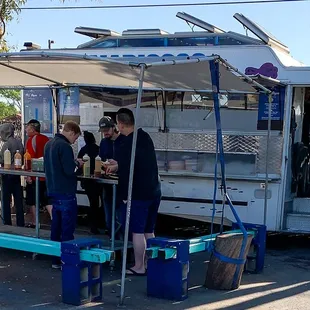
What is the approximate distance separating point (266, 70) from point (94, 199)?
3.05 meters

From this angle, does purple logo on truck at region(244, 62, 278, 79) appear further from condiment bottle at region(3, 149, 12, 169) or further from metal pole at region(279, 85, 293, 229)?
condiment bottle at region(3, 149, 12, 169)

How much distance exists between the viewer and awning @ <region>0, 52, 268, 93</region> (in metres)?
5.57

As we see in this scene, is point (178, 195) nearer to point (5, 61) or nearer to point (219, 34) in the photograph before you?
point (219, 34)

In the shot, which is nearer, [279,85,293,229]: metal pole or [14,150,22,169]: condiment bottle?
[14,150,22,169]: condiment bottle

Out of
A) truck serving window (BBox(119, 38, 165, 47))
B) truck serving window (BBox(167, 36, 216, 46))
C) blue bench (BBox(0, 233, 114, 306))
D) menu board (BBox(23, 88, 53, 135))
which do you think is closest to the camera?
blue bench (BBox(0, 233, 114, 306))

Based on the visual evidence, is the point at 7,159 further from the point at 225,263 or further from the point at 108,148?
the point at 225,263

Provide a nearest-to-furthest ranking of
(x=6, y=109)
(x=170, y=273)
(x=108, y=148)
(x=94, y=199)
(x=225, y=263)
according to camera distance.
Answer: (x=170, y=273) < (x=225, y=263) < (x=108, y=148) < (x=94, y=199) < (x=6, y=109)

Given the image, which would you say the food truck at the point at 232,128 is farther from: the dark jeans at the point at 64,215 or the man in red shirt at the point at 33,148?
the dark jeans at the point at 64,215

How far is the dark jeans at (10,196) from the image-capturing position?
8.30m

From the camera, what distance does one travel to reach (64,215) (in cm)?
663

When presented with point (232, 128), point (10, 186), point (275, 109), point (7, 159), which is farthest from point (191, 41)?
point (10, 186)

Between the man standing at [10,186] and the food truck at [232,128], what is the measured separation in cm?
106

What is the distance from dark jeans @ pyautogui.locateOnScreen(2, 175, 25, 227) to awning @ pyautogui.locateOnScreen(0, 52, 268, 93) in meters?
1.40

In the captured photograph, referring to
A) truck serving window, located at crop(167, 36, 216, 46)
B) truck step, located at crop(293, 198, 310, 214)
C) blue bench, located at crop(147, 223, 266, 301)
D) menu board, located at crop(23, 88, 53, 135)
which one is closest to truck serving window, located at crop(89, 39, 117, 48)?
truck serving window, located at crop(167, 36, 216, 46)
